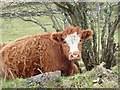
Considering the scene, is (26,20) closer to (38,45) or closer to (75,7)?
(38,45)

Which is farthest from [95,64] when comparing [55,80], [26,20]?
[26,20]

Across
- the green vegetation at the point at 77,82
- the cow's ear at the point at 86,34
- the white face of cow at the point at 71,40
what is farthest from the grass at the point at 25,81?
the cow's ear at the point at 86,34

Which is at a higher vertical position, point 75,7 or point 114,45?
point 75,7

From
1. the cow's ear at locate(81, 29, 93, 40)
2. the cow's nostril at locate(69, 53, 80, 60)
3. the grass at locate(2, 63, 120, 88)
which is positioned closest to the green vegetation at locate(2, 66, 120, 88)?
the grass at locate(2, 63, 120, 88)

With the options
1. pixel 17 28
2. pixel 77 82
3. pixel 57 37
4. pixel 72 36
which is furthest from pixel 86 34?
pixel 17 28

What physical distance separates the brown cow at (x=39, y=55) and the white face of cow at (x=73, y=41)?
0.03 metres

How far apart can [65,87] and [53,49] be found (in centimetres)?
34

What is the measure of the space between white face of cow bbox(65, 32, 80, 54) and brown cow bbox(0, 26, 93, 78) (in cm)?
3

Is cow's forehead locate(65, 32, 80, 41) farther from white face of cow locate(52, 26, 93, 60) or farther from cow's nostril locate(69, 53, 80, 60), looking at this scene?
cow's nostril locate(69, 53, 80, 60)

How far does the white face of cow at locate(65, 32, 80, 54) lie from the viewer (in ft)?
9.80

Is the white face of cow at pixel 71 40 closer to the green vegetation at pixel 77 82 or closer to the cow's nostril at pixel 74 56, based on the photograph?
the cow's nostril at pixel 74 56

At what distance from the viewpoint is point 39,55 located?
10.2 ft

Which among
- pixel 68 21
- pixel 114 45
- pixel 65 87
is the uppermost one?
pixel 68 21

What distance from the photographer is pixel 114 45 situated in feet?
10.5
